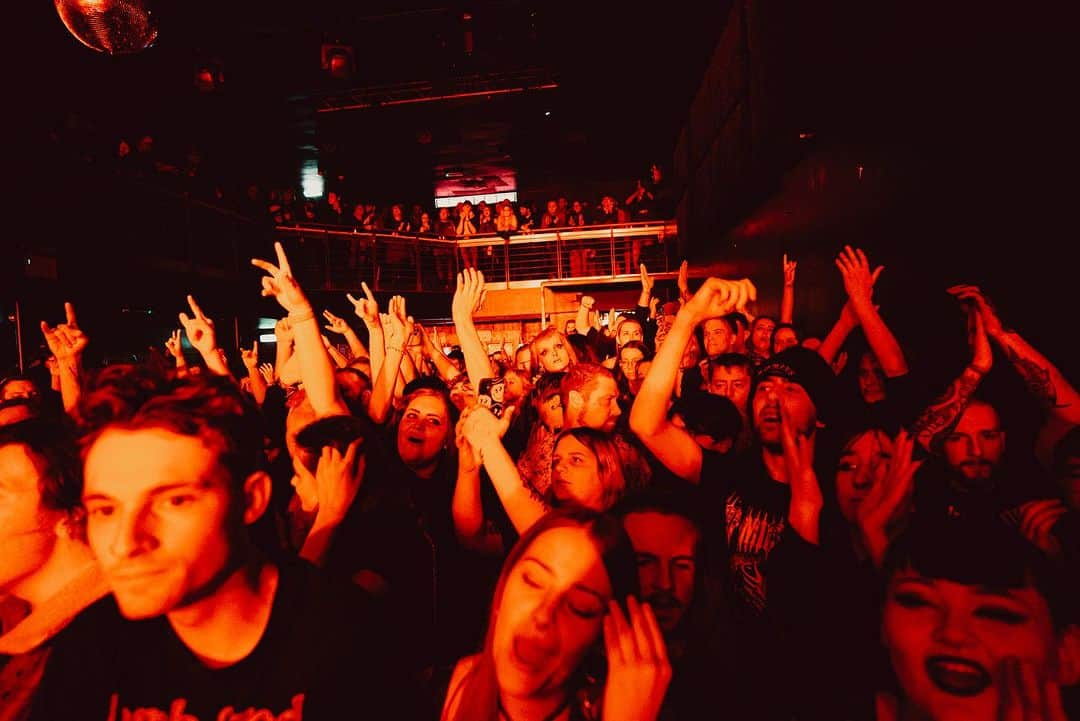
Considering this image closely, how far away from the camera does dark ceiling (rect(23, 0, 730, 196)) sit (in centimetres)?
944

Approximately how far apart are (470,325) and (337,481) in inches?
80.2

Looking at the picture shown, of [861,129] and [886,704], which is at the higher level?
[861,129]

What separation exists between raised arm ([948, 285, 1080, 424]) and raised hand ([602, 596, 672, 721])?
6.31 feet

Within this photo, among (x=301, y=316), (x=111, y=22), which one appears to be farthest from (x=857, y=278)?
(x=111, y=22)

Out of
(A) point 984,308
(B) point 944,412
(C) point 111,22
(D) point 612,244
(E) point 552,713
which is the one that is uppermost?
(D) point 612,244

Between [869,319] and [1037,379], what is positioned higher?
[869,319]

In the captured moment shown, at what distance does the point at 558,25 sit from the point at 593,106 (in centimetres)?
326

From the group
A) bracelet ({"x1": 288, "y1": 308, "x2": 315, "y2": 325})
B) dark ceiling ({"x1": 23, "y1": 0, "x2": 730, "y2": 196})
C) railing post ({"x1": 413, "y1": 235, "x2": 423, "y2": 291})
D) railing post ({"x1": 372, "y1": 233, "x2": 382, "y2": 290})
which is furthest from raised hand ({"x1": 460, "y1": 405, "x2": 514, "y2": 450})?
railing post ({"x1": 413, "y1": 235, "x2": 423, "y2": 291})

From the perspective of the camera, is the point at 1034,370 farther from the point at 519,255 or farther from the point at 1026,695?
the point at 519,255

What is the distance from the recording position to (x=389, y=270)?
1388 cm

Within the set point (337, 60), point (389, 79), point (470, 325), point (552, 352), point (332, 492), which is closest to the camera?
point (332, 492)

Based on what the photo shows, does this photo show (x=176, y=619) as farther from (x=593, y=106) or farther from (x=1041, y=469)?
(x=593, y=106)

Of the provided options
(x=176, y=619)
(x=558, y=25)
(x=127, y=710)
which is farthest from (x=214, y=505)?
(x=558, y=25)

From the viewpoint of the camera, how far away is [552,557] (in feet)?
4.58
